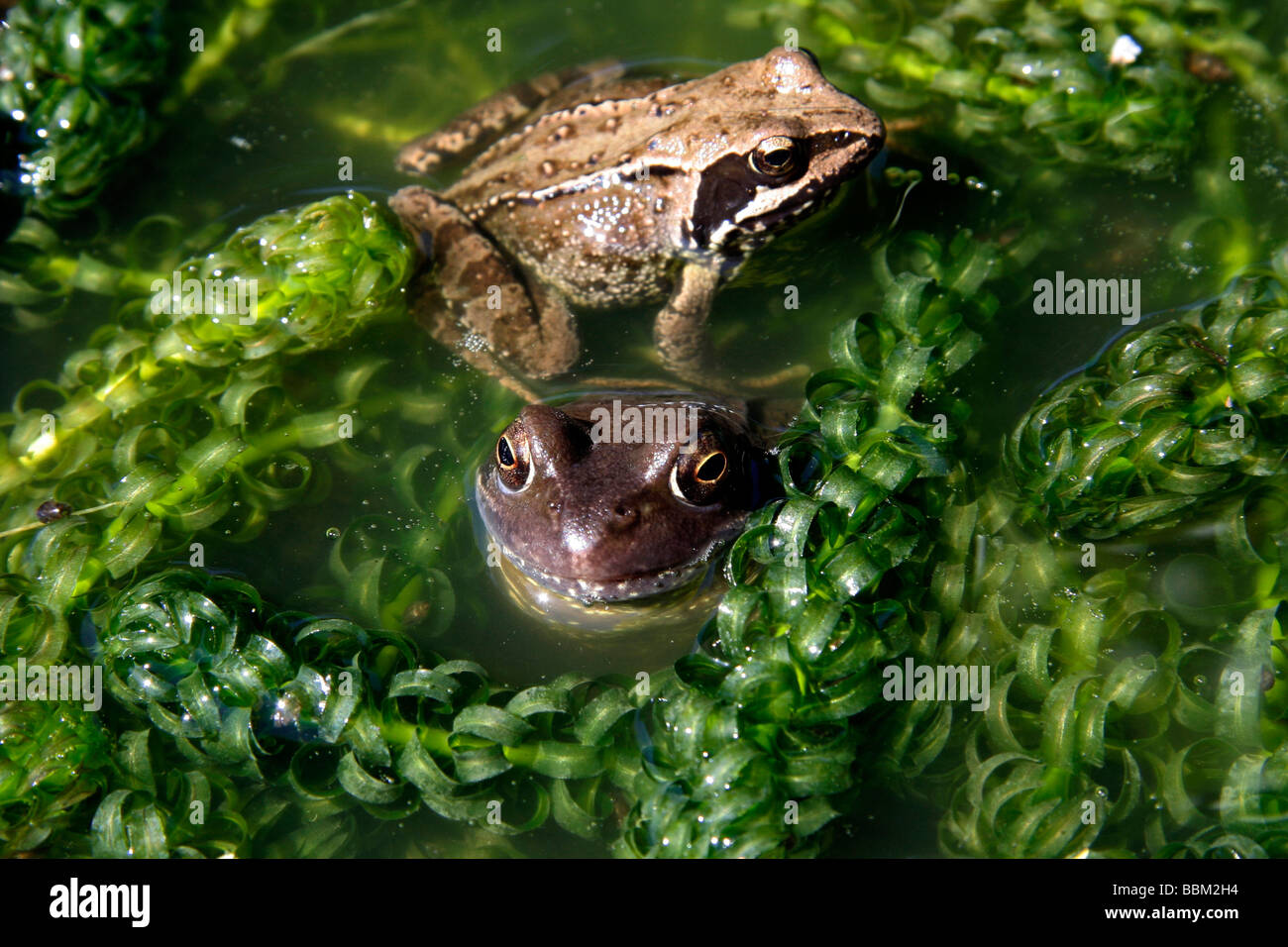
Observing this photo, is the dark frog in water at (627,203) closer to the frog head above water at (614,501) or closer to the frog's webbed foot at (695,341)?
the frog's webbed foot at (695,341)

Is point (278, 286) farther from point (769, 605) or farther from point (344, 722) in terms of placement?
point (769, 605)

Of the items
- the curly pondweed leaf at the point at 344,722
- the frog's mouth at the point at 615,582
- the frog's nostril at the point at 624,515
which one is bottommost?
the curly pondweed leaf at the point at 344,722

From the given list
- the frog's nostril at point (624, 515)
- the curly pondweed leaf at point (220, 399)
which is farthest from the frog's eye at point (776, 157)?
the frog's nostril at point (624, 515)

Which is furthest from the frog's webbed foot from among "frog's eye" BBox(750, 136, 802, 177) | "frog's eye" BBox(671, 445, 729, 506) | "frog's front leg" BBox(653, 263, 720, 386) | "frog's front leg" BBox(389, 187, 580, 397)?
"frog's eye" BBox(671, 445, 729, 506)

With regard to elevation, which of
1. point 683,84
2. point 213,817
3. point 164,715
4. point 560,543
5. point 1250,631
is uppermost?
point 683,84

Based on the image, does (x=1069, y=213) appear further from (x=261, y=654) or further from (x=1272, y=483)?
(x=261, y=654)
